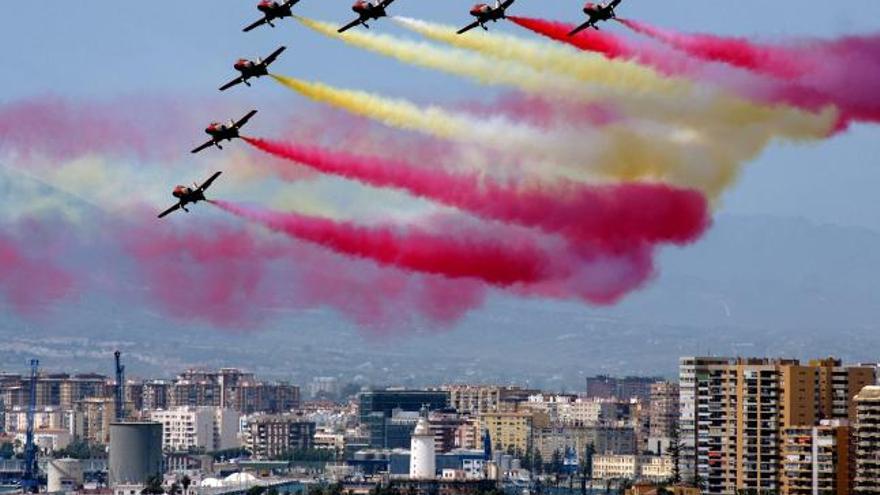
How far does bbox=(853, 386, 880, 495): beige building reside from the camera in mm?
98188

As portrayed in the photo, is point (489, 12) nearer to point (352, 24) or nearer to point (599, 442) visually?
point (352, 24)

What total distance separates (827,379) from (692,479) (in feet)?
57.2

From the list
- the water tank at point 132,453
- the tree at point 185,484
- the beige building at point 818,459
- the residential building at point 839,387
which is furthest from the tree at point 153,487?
the beige building at point 818,459

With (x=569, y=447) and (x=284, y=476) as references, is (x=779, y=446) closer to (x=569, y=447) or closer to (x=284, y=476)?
(x=284, y=476)

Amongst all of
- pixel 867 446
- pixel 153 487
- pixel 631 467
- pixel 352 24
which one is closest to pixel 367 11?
pixel 352 24

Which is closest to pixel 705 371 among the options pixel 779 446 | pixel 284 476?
pixel 779 446

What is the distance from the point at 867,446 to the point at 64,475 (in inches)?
2975

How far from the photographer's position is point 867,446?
99562 millimetres

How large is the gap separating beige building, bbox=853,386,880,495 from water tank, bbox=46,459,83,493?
69.7 meters

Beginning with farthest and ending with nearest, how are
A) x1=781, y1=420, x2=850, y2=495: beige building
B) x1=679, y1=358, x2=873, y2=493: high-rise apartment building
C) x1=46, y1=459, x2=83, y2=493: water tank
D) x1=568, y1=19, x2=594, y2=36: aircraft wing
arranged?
1. x1=46, y1=459, x2=83, y2=493: water tank
2. x1=679, y1=358, x2=873, y2=493: high-rise apartment building
3. x1=781, y1=420, x2=850, y2=495: beige building
4. x1=568, y1=19, x2=594, y2=36: aircraft wing

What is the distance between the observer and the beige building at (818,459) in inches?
4003

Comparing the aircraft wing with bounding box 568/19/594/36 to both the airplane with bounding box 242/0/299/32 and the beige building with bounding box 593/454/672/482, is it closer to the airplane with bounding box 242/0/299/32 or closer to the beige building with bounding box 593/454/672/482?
the airplane with bounding box 242/0/299/32

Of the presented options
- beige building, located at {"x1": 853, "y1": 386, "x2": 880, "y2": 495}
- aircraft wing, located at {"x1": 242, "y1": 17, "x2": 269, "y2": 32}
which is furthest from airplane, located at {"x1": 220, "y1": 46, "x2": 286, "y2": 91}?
beige building, located at {"x1": 853, "y1": 386, "x2": 880, "y2": 495}

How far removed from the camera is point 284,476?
175375 millimetres
